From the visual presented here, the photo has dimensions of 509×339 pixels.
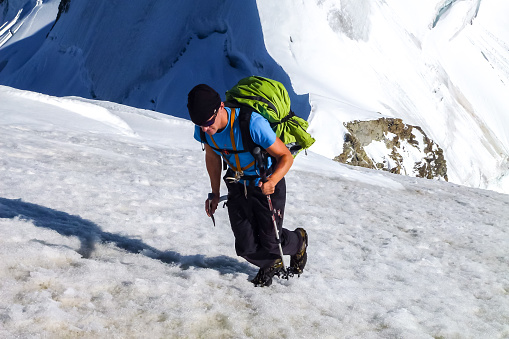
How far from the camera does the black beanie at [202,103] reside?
3283 millimetres

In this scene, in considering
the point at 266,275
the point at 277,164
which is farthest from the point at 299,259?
the point at 277,164

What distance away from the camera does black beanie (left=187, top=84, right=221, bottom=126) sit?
3283 millimetres

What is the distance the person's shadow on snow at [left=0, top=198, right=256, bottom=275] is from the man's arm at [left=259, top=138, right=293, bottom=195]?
89 cm

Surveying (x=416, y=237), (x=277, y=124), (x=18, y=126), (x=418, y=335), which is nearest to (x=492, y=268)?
(x=416, y=237)

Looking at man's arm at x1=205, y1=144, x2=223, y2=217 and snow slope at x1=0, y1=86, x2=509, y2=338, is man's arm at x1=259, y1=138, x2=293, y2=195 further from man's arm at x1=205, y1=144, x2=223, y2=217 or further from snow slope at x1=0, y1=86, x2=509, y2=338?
snow slope at x1=0, y1=86, x2=509, y2=338

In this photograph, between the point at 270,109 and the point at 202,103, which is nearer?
the point at 202,103

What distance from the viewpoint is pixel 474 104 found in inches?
1501

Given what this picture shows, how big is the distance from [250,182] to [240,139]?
0.34 meters

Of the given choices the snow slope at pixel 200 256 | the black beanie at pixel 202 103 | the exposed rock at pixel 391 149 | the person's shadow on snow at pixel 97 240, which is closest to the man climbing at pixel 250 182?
the black beanie at pixel 202 103

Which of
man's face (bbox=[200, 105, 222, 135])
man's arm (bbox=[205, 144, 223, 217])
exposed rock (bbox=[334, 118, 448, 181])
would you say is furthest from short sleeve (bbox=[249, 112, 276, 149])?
exposed rock (bbox=[334, 118, 448, 181])

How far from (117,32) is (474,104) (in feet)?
81.8

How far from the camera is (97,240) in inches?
165

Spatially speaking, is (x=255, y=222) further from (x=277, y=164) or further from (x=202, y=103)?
(x=202, y=103)

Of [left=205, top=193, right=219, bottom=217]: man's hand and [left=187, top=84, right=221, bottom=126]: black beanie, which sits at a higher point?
[left=187, top=84, right=221, bottom=126]: black beanie
